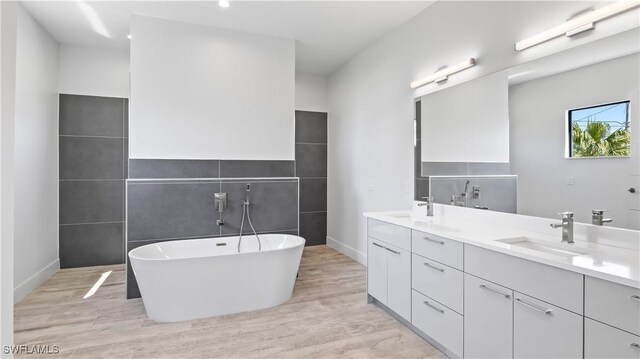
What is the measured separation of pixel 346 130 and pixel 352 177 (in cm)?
71

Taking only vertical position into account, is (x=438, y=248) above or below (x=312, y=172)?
below

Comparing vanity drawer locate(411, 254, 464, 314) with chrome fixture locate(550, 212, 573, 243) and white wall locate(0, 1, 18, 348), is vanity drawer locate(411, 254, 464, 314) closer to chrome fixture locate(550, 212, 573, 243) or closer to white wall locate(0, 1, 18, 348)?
chrome fixture locate(550, 212, 573, 243)

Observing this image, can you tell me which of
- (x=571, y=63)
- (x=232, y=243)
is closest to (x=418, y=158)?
(x=571, y=63)

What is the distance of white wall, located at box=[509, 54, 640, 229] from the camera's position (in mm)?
1796

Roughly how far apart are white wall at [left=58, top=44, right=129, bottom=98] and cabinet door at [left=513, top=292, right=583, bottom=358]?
4.87m

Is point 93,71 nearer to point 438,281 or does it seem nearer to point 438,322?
point 438,281

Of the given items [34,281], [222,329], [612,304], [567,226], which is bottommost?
[222,329]

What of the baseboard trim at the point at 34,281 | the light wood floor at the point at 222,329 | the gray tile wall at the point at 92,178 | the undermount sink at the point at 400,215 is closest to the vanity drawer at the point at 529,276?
the light wood floor at the point at 222,329

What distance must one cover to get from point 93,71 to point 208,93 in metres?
1.83

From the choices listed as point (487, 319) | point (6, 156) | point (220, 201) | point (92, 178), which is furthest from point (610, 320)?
point (92, 178)

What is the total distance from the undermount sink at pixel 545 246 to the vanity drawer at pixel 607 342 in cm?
44

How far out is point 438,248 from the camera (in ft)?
7.57

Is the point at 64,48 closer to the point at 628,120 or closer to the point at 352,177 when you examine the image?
the point at 352,177

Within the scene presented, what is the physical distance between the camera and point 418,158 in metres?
3.37
